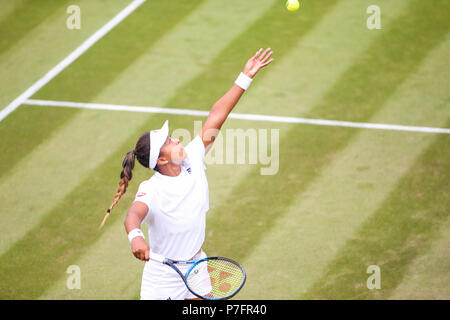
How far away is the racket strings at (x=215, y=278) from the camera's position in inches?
245

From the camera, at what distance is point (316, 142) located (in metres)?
10.0

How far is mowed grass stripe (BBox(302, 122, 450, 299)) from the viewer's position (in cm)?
778

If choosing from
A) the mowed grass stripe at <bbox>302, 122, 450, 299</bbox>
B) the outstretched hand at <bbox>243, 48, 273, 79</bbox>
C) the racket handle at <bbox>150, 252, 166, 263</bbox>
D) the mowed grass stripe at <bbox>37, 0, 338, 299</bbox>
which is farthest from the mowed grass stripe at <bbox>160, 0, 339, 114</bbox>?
the racket handle at <bbox>150, 252, 166, 263</bbox>

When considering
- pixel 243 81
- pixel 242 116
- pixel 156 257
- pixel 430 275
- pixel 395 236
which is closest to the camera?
pixel 156 257

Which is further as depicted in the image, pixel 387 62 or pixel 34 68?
pixel 34 68

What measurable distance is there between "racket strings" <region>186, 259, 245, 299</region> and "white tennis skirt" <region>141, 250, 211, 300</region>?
0.06 ft

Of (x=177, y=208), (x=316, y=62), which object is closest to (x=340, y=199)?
(x=316, y=62)

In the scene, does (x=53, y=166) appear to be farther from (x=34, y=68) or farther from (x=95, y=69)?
(x=34, y=68)

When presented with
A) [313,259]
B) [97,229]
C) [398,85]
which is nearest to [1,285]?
[97,229]

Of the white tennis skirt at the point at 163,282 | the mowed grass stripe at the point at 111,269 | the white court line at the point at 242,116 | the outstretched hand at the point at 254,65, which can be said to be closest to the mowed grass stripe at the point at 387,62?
the white court line at the point at 242,116

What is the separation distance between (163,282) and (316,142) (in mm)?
4395

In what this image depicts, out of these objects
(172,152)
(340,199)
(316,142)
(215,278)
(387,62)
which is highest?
(172,152)

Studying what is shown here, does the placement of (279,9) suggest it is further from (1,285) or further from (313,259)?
(1,285)

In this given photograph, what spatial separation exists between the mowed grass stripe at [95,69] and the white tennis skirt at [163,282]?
14.2ft
